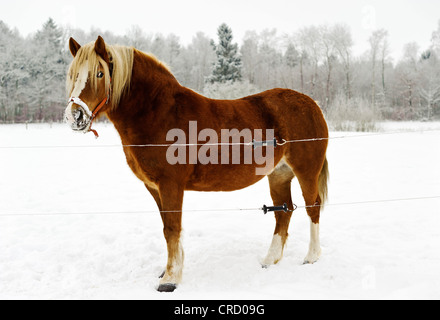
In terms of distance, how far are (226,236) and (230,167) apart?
1619mm

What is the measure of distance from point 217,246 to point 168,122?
1.89 m

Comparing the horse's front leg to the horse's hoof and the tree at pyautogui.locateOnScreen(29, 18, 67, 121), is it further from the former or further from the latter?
the tree at pyautogui.locateOnScreen(29, 18, 67, 121)

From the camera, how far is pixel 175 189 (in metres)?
2.75

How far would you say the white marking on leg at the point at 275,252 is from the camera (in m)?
3.46

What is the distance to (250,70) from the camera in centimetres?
3422

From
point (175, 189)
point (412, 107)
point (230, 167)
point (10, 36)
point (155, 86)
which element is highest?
point (10, 36)

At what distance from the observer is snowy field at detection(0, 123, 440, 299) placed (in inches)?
111

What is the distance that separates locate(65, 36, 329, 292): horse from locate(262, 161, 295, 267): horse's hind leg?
224 millimetres

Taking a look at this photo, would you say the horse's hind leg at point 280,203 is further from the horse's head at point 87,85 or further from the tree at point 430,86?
the tree at point 430,86

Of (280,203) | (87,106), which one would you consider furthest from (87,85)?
(280,203)

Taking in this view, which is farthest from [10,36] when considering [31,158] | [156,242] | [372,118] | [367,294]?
[367,294]

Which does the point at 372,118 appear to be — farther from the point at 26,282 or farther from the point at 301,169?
the point at 26,282

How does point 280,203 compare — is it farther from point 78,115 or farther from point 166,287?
point 78,115

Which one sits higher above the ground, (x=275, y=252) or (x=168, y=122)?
(x=168, y=122)
